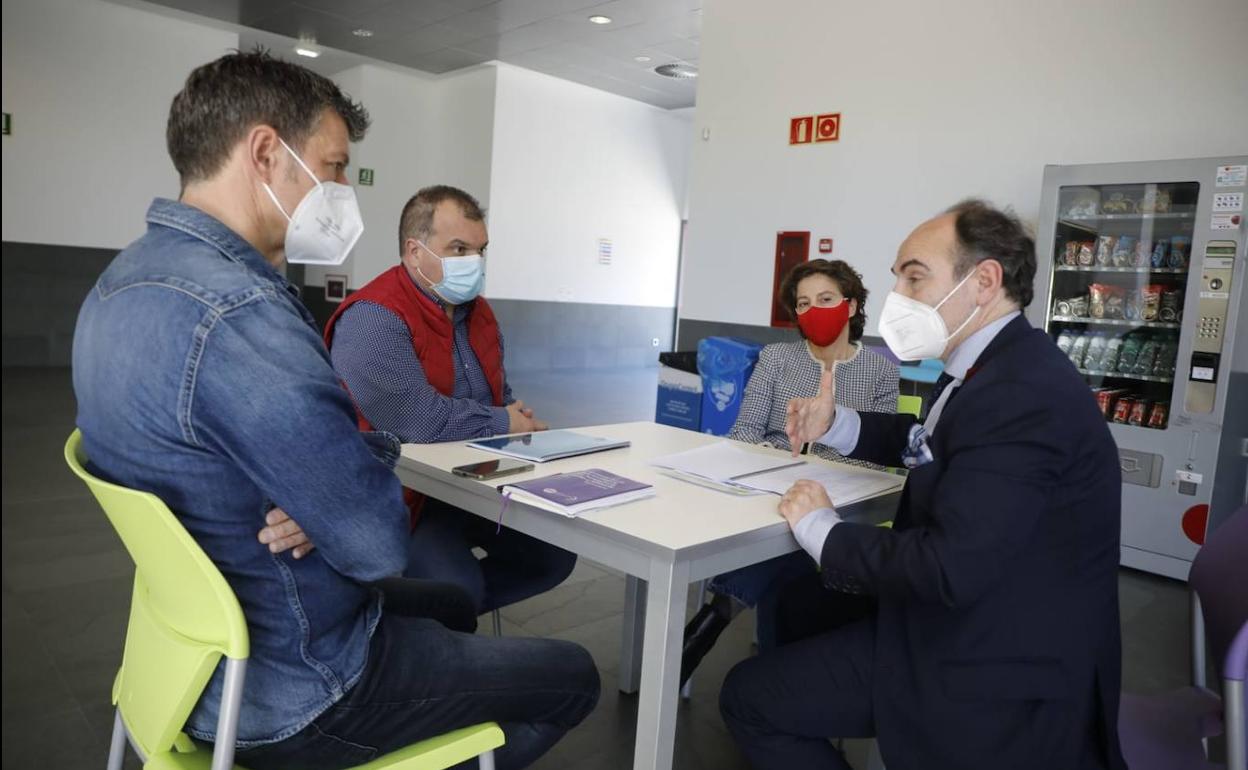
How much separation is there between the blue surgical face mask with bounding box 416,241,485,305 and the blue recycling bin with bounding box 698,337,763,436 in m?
1.91

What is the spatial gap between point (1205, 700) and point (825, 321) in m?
1.33

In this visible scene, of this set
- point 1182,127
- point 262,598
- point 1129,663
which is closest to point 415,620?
point 262,598

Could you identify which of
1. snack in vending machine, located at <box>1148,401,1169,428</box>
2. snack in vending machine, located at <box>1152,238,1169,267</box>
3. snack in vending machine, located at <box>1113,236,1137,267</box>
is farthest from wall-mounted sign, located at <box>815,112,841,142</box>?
snack in vending machine, located at <box>1148,401,1169,428</box>

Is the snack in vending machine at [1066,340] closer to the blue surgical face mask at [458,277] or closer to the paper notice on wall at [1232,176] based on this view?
the paper notice on wall at [1232,176]

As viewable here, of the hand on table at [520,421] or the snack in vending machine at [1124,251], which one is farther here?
the snack in vending machine at [1124,251]

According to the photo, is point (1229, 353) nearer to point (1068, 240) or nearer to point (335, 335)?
point (1068, 240)

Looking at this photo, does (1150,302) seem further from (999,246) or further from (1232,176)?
(999,246)

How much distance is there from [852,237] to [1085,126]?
4.36 ft

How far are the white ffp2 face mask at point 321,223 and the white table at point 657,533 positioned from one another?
442 mm

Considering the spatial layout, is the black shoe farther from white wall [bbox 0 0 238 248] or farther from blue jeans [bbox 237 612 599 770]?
white wall [bbox 0 0 238 248]

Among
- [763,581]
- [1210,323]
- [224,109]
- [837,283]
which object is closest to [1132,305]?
[1210,323]

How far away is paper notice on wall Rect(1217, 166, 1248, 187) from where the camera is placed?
3207 mm

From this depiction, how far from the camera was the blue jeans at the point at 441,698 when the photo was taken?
105 cm

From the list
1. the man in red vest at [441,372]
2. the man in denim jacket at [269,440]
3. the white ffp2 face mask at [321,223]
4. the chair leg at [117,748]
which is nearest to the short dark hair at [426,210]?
the man in red vest at [441,372]
